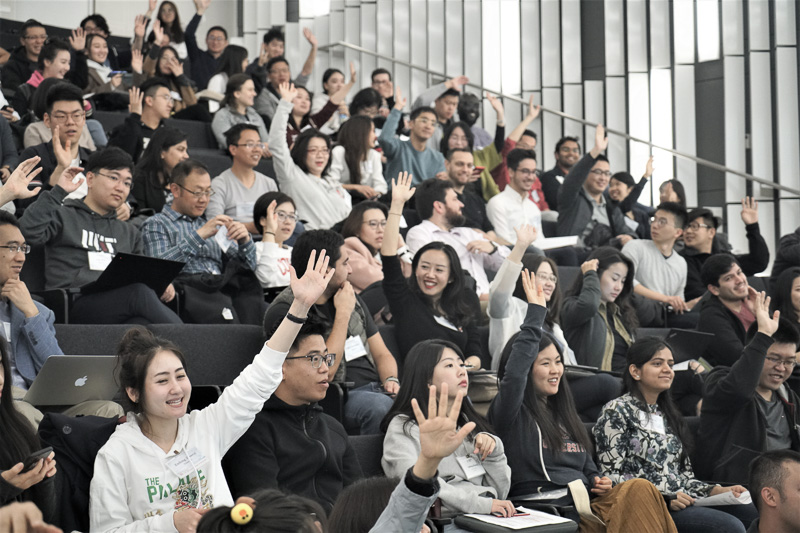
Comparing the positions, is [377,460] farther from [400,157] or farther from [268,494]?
[400,157]

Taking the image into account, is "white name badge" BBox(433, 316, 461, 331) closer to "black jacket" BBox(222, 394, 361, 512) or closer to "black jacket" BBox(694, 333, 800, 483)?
"black jacket" BBox(694, 333, 800, 483)

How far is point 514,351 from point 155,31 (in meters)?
5.81

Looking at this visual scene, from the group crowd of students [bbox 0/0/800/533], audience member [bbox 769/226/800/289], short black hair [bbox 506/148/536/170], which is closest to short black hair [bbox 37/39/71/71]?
crowd of students [bbox 0/0/800/533]

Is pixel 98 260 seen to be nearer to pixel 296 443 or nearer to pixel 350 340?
pixel 350 340

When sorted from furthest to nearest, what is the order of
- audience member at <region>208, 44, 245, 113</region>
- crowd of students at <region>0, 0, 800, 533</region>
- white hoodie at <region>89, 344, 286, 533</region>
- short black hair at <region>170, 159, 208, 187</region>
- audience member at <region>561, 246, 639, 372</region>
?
audience member at <region>208, 44, 245, 113</region>
audience member at <region>561, 246, 639, 372</region>
short black hair at <region>170, 159, 208, 187</region>
crowd of students at <region>0, 0, 800, 533</region>
white hoodie at <region>89, 344, 286, 533</region>

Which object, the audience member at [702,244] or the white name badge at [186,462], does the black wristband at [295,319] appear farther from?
the audience member at [702,244]

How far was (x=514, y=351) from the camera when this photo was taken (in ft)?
11.6

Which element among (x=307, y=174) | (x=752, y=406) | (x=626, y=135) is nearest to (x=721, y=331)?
(x=752, y=406)

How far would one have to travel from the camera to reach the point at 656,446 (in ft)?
13.0

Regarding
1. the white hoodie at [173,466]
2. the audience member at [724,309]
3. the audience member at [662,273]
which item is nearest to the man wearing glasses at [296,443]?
the white hoodie at [173,466]

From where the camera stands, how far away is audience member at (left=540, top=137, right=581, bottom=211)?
775cm

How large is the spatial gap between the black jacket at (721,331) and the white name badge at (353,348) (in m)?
2.01

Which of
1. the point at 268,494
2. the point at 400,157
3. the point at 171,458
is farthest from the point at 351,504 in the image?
the point at 400,157

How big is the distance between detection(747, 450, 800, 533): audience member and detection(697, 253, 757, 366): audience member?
1.81 meters
